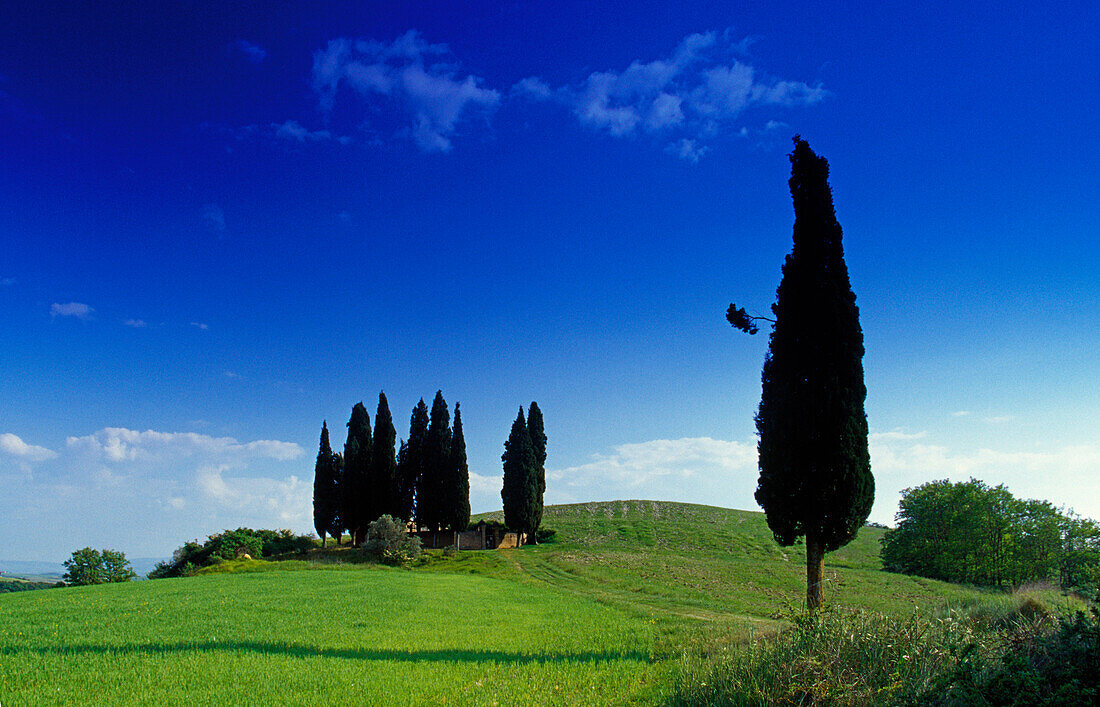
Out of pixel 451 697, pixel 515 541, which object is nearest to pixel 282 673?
pixel 451 697

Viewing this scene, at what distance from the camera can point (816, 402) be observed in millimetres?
15625

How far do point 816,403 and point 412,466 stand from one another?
4748 cm

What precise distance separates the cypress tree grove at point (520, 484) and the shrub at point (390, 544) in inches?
432

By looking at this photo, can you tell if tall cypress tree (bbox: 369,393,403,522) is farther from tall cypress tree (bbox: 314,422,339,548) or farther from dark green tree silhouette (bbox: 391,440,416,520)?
tall cypress tree (bbox: 314,422,339,548)

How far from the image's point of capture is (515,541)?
54250 millimetres

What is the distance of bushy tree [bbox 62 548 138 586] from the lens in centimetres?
4284

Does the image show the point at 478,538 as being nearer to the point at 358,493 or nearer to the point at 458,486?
the point at 458,486

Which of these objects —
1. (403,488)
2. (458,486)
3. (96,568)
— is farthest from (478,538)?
(96,568)

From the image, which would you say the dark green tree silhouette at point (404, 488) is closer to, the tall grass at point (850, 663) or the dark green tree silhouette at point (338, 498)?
the dark green tree silhouette at point (338, 498)

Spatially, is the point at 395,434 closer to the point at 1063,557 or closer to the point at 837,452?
the point at 837,452

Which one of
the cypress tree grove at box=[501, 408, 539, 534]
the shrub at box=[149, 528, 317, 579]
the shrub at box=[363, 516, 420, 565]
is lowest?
the shrub at box=[149, 528, 317, 579]

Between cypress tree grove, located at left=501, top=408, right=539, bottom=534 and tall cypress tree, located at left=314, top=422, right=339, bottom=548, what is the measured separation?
1905 cm

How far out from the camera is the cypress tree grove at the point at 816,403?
50.6 feet

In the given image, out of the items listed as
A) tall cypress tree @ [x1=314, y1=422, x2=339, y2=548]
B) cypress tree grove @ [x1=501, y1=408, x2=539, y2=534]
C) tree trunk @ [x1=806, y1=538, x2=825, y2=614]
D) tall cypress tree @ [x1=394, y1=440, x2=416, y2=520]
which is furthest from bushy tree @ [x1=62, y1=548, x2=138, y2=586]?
tree trunk @ [x1=806, y1=538, x2=825, y2=614]
